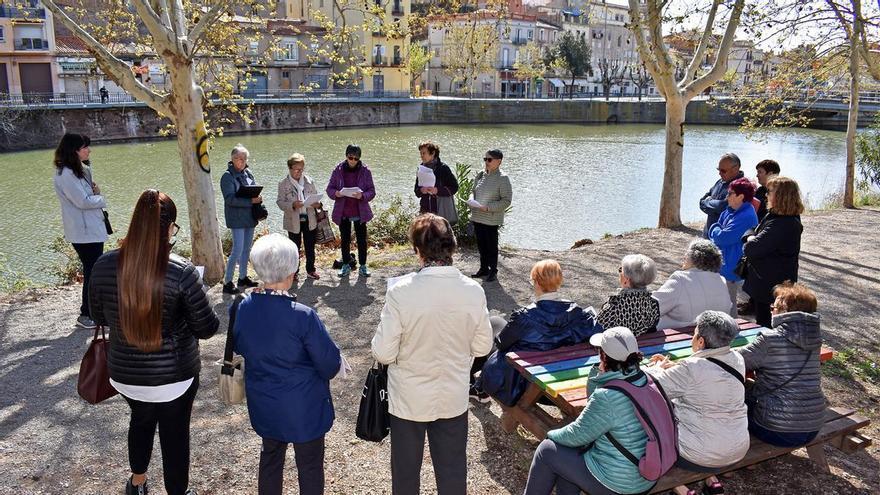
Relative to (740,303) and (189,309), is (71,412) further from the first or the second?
(740,303)

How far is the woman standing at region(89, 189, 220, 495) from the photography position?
8.61 ft

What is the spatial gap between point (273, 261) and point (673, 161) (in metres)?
10.0

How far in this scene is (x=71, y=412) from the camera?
4.27m

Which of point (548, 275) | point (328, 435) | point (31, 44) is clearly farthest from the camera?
point (31, 44)

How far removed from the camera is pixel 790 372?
3.13 meters

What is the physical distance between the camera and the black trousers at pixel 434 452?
285 centimetres

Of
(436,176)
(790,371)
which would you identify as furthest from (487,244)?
(790,371)

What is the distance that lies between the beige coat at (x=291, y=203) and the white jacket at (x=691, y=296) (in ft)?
14.0

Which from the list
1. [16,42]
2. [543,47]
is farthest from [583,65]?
[16,42]

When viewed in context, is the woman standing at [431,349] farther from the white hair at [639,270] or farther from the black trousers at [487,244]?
the black trousers at [487,244]

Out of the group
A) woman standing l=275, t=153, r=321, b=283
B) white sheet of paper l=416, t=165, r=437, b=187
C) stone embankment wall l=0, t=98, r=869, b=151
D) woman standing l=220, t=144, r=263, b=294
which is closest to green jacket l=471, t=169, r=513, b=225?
white sheet of paper l=416, t=165, r=437, b=187

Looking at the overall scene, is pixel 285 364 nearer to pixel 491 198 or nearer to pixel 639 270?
pixel 639 270

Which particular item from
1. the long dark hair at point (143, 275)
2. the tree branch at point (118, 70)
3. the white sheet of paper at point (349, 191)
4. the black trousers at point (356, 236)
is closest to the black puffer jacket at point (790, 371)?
the long dark hair at point (143, 275)

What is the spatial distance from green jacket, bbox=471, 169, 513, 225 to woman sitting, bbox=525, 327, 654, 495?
430cm
